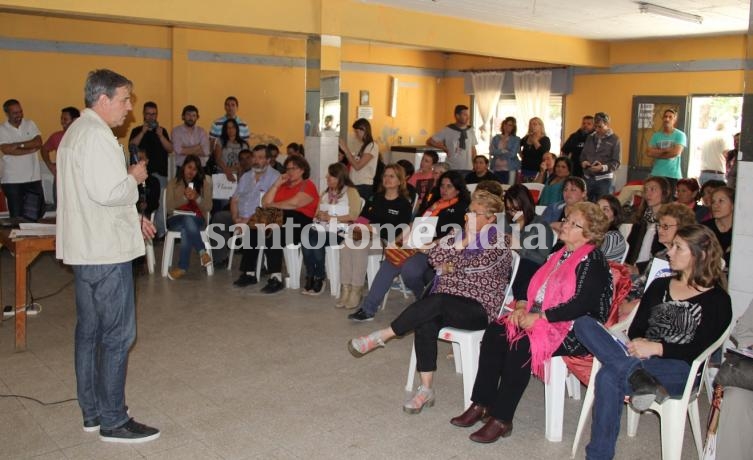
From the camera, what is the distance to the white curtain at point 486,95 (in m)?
12.9

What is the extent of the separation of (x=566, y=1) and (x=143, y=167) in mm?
5529

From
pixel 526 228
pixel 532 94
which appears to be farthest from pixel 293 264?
pixel 532 94

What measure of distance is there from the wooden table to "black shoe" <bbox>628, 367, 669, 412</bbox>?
3.45 metres

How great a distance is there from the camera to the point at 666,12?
306 inches

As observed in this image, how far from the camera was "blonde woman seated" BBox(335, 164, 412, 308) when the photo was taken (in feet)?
19.0

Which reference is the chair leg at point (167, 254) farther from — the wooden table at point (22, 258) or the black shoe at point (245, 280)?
the wooden table at point (22, 258)

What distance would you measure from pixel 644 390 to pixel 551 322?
1.76ft

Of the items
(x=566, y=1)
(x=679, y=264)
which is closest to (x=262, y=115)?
(x=566, y=1)

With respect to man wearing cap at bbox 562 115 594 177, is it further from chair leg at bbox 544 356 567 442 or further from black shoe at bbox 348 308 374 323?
chair leg at bbox 544 356 567 442

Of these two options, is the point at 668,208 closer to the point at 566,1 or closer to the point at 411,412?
the point at 411,412

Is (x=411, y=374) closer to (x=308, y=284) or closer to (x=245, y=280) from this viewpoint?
(x=308, y=284)

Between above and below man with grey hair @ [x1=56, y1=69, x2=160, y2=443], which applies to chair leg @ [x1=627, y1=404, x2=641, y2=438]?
below

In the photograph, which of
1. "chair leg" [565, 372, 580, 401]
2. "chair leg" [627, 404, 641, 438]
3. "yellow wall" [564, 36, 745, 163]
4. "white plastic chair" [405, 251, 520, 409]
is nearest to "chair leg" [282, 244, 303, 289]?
"white plastic chair" [405, 251, 520, 409]

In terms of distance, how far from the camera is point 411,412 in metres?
3.74
